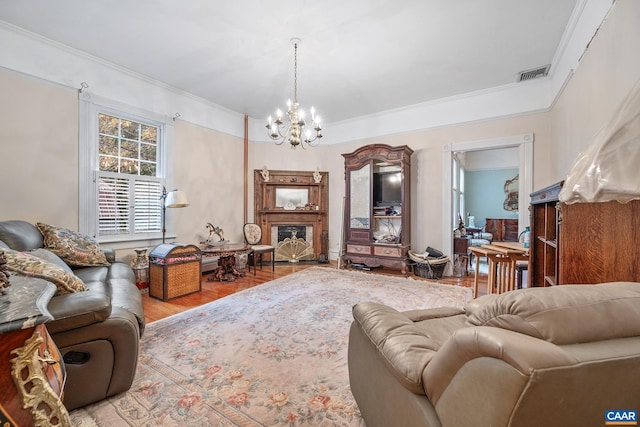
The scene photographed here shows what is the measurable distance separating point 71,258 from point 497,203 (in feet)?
33.4

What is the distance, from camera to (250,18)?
109 inches

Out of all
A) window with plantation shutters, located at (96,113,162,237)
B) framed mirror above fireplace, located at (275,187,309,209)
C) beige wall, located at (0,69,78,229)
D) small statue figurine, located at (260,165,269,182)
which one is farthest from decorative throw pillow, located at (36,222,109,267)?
framed mirror above fireplace, located at (275,187,309,209)

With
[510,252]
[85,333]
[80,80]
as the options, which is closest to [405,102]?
[510,252]

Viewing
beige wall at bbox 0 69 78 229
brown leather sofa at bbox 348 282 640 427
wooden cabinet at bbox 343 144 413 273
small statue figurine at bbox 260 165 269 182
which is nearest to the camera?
brown leather sofa at bbox 348 282 640 427

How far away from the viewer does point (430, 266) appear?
4.54 meters

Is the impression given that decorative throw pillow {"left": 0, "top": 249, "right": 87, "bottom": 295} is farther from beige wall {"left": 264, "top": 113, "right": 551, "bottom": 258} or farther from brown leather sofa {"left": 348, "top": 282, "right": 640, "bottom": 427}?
beige wall {"left": 264, "top": 113, "right": 551, "bottom": 258}

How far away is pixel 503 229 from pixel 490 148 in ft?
15.8

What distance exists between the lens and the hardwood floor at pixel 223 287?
118 inches

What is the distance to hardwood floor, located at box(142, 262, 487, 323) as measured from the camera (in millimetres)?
3000

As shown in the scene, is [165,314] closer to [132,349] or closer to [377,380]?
[132,349]

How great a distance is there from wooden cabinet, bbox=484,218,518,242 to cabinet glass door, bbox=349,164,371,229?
535 cm

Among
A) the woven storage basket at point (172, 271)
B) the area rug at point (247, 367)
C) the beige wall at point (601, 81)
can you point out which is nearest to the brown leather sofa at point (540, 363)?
the area rug at point (247, 367)

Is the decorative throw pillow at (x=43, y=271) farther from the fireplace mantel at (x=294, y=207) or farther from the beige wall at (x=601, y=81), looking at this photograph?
the fireplace mantel at (x=294, y=207)

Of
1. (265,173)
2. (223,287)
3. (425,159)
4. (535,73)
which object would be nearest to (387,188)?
(425,159)
